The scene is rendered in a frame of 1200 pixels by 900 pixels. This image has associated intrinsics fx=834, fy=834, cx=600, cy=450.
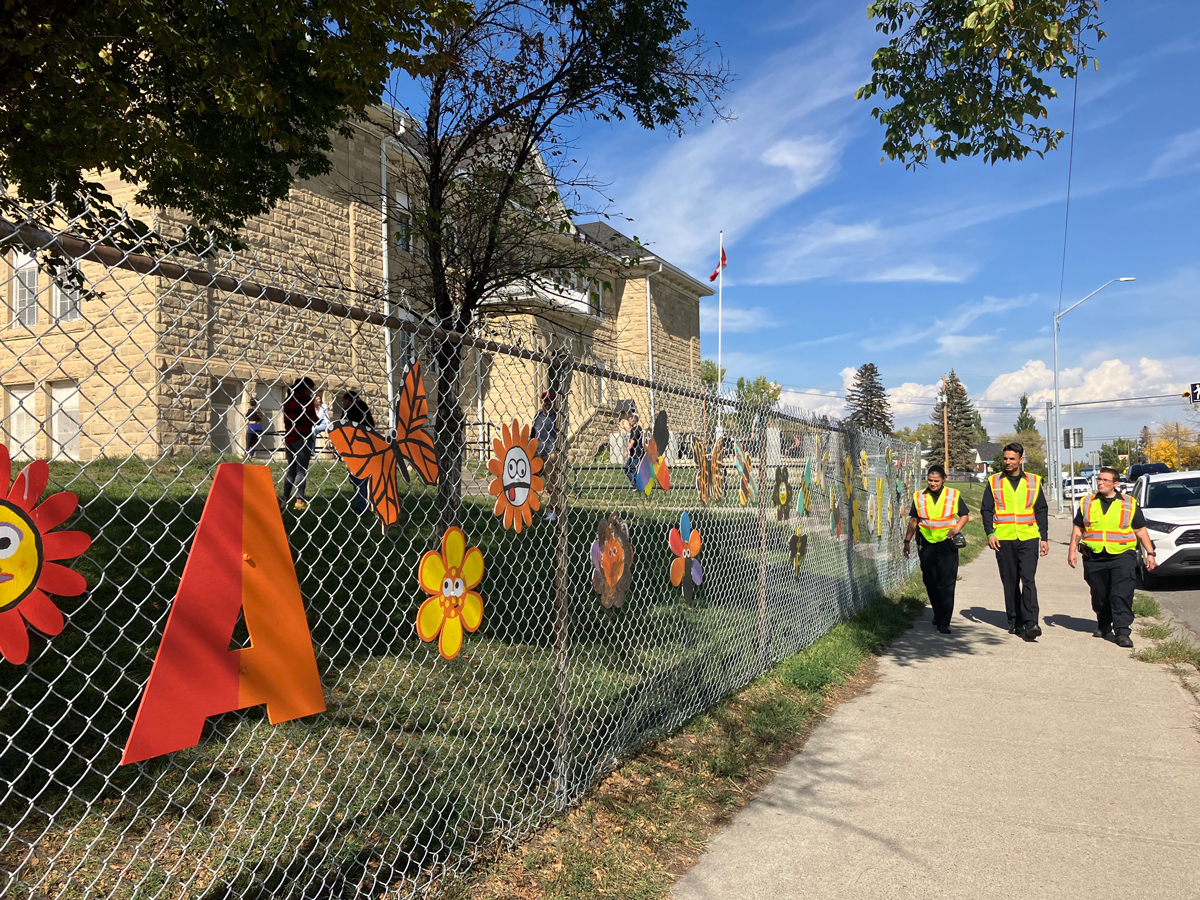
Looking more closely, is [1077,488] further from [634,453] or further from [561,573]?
[561,573]

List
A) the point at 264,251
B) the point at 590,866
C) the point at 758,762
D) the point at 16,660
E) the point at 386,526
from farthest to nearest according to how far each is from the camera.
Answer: the point at 264,251, the point at 758,762, the point at 590,866, the point at 386,526, the point at 16,660

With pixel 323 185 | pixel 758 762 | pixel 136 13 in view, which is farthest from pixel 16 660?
pixel 323 185

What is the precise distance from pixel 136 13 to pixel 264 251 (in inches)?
406

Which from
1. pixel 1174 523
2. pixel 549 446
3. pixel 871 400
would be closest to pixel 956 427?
pixel 871 400

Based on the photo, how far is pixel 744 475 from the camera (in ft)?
20.2

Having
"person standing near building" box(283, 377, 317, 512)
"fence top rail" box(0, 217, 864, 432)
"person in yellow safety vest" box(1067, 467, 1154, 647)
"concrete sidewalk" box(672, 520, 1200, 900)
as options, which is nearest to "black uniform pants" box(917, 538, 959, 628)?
"person in yellow safety vest" box(1067, 467, 1154, 647)

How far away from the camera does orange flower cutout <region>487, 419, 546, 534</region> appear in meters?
3.45

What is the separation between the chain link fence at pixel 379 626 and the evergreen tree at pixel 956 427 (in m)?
84.2

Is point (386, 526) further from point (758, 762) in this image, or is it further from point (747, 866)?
point (758, 762)

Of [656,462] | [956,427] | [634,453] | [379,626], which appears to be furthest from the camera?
[956,427]

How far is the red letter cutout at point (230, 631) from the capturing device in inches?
85.1

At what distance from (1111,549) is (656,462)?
5.60 m

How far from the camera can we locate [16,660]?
1.79 meters

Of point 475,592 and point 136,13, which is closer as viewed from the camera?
point 475,592
